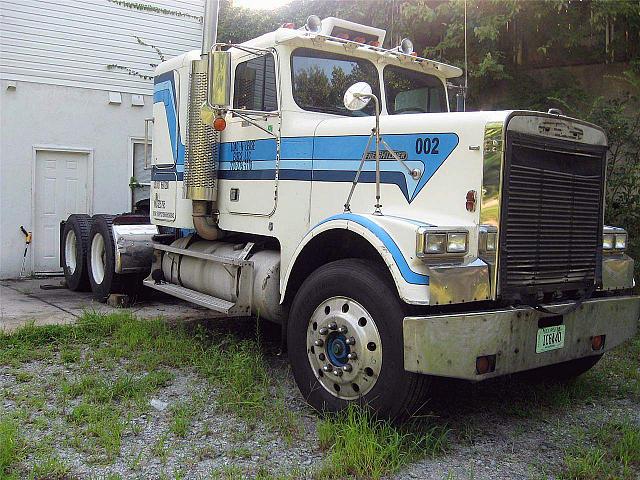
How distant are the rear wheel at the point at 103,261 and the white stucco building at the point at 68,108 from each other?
2.36m

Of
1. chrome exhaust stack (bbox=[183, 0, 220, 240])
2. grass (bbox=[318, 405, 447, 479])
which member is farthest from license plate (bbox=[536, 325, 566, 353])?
chrome exhaust stack (bbox=[183, 0, 220, 240])

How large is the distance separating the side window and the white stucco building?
5.75 m

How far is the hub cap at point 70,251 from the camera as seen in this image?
9.50 m

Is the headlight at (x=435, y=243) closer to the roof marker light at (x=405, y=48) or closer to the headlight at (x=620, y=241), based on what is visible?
the headlight at (x=620, y=241)

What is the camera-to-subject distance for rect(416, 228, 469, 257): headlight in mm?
4031

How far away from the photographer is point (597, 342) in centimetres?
495

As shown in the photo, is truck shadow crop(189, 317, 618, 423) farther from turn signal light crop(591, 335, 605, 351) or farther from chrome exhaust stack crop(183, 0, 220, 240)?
chrome exhaust stack crop(183, 0, 220, 240)

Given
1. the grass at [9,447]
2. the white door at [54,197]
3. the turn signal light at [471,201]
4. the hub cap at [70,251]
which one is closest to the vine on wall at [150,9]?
the white door at [54,197]

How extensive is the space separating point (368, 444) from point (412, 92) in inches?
139

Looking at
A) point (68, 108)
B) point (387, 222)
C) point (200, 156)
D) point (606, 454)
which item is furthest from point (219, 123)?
point (68, 108)

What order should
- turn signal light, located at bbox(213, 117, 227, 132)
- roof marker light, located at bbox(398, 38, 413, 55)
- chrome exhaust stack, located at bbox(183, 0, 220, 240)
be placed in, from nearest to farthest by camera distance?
turn signal light, located at bbox(213, 117, 227, 132) → roof marker light, located at bbox(398, 38, 413, 55) → chrome exhaust stack, located at bbox(183, 0, 220, 240)

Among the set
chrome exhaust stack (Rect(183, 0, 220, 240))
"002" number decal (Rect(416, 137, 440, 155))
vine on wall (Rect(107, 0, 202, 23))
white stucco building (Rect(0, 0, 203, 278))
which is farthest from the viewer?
vine on wall (Rect(107, 0, 202, 23))

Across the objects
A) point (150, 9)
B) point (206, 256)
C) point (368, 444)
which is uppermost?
point (150, 9)

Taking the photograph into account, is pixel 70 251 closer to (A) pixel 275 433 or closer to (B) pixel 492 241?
(A) pixel 275 433
